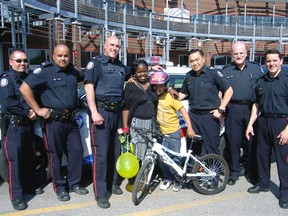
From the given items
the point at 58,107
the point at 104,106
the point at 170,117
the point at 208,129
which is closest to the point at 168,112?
the point at 170,117

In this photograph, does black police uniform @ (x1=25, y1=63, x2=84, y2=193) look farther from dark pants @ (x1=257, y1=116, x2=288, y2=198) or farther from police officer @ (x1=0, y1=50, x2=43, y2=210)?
dark pants @ (x1=257, y1=116, x2=288, y2=198)

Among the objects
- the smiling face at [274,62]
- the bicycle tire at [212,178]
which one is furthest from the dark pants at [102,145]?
the smiling face at [274,62]

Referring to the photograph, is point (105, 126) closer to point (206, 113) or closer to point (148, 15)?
point (206, 113)

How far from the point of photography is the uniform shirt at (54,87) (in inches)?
145

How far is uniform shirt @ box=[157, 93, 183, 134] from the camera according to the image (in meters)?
4.10

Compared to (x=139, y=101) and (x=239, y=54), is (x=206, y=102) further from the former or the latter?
(x=139, y=101)

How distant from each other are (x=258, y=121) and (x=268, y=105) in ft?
0.99

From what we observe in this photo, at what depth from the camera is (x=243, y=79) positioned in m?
4.37

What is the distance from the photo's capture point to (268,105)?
12.7 feet

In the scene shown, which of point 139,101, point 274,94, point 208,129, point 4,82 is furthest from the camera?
point 208,129

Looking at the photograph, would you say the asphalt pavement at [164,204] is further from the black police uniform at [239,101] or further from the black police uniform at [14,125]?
the black police uniform at [239,101]

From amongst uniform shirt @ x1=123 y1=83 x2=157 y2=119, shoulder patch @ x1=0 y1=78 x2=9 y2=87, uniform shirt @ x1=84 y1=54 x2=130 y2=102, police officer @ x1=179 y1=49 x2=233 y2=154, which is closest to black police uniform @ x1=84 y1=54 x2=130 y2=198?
uniform shirt @ x1=84 y1=54 x2=130 y2=102

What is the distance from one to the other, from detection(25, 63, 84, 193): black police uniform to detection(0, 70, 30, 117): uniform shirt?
0.65ft

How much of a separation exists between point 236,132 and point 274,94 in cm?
87
